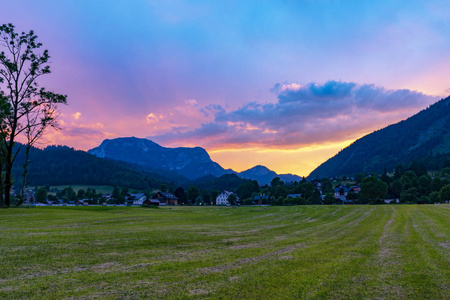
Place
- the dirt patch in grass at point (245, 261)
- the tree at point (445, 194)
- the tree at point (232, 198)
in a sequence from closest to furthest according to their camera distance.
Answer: the dirt patch in grass at point (245, 261) < the tree at point (445, 194) < the tree at point (232, 198)

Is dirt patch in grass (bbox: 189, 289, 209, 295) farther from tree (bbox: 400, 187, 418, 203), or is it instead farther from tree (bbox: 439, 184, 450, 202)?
tree (bbox: 400, 187, 418, 203)

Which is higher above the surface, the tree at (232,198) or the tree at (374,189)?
the tree at (374,189)

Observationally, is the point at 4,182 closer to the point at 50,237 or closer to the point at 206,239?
the point at 50,237

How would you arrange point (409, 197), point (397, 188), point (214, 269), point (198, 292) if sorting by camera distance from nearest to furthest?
1. point (198, 292)
2. point (214, 269)
3. point (409, 197)
4. point (397, 188)

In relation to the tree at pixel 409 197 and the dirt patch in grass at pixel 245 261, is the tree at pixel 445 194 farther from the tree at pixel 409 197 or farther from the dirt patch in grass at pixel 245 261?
the dirt patch in grass at pixel 245 261

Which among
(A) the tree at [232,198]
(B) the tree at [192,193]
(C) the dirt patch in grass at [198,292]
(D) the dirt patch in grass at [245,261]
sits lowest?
(A) the tree at [232,198]

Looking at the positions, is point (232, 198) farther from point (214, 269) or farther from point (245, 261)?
point (214, 269)

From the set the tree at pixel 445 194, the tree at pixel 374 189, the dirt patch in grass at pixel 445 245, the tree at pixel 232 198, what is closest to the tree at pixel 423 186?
the tree at pixel 445 194

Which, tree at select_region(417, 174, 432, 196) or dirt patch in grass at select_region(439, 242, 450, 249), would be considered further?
tree at select_region(417, 174, 432, 196)

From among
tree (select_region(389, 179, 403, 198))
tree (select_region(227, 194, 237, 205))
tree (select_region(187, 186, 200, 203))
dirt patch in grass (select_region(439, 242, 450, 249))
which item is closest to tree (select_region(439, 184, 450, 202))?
tree (select_region(389, 179, 403, 198))

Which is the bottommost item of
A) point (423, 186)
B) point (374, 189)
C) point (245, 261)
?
point (423, 186)

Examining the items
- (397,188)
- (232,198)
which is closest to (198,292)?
(232,198)

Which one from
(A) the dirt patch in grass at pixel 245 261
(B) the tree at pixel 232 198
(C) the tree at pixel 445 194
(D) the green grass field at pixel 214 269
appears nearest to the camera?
(D) the green grass field at pixel 214 269

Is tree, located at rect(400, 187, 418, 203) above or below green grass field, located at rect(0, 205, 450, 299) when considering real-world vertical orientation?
below
